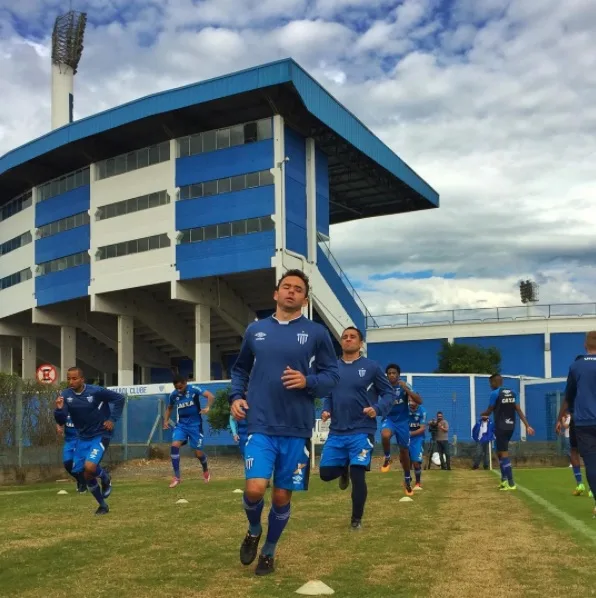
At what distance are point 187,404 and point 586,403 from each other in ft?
29.5

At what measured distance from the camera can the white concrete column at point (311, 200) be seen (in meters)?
40.7

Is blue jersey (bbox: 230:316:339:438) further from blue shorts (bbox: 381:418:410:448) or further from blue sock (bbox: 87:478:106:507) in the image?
blue shorts (bbox: 381:418:410:448)

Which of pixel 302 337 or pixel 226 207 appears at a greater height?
pixel 226 207

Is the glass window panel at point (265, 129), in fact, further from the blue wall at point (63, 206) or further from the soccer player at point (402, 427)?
the soccer player at point (402, 427)

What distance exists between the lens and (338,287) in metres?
43.1

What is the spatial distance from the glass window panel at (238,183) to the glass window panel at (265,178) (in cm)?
98

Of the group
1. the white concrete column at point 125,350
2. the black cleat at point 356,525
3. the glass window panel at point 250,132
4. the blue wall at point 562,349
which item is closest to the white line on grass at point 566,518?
the black cleat at point 356,525

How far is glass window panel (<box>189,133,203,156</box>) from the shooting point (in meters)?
40.8

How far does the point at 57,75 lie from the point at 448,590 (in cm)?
5686

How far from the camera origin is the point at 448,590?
207 inches

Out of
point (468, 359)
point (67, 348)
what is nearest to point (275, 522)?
point (468, 359)

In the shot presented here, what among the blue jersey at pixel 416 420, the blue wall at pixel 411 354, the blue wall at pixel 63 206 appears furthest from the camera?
the blue wall at pixel 411 354

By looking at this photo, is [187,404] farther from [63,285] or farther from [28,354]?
[28,354]

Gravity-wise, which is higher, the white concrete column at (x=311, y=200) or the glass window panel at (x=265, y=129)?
the glass window panel at (x=265, y=129)
